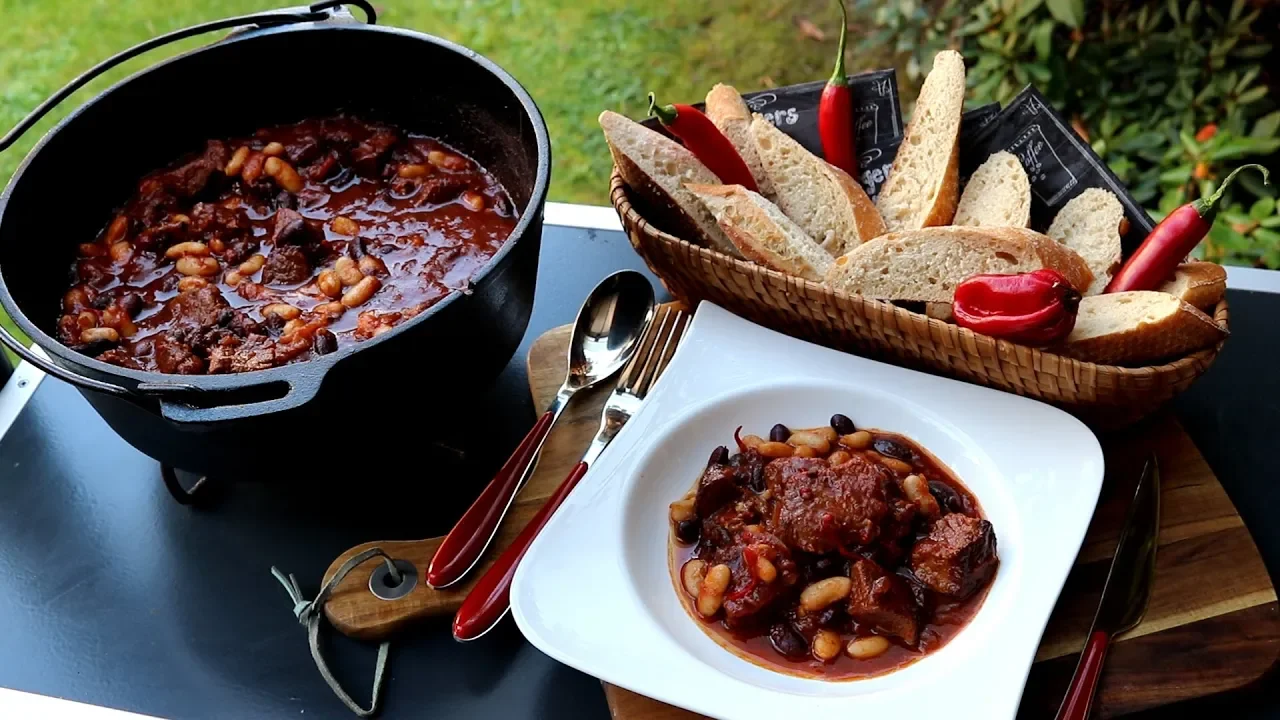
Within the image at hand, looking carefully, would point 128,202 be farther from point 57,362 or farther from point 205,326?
point 57,362

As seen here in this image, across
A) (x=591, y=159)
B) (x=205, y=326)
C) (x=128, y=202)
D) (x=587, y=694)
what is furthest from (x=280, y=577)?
(x=591, y=159)

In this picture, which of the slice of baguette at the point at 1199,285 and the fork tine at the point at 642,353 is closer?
the slice of baguette at the point at 1199,285

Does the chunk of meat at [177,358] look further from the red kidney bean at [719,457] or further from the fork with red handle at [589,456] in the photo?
the red kidney bean at [719,457]

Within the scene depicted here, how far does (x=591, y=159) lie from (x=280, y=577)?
10.1ft

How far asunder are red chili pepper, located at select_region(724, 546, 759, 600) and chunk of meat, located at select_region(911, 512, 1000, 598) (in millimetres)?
305

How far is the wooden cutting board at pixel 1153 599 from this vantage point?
1.90 metres

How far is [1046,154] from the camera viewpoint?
2.57m

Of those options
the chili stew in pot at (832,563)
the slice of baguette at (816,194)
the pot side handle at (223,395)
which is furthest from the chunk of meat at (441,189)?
the chili stew in pot at (832,563)

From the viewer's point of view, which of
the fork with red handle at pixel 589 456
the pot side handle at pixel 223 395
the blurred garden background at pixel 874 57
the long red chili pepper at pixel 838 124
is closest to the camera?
the pot side handle at pixel 223 395

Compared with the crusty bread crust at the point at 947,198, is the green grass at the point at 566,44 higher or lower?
lower

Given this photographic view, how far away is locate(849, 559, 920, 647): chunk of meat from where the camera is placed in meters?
1.86

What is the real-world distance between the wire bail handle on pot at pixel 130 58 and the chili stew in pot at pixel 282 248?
29 cm

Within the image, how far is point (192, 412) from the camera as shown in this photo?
1.75 m

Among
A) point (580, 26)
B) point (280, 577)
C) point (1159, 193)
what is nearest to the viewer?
point (280, 577)
